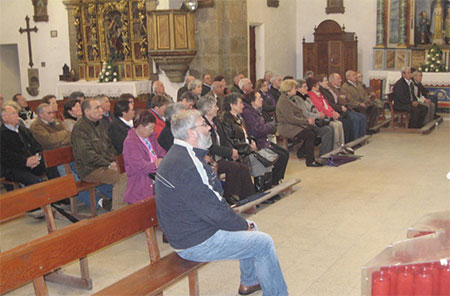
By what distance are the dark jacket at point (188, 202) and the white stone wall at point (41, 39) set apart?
43.0ft

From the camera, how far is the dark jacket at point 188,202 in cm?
332

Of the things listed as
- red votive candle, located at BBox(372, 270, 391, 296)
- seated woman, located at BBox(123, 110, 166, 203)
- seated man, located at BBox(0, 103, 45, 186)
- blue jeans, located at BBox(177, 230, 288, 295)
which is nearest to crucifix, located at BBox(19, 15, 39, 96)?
seated man, located at BBox(0, 103, 45, 186)

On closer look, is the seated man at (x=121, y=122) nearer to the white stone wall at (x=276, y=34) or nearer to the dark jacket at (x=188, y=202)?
the dark jacket at (x=188, y=202)

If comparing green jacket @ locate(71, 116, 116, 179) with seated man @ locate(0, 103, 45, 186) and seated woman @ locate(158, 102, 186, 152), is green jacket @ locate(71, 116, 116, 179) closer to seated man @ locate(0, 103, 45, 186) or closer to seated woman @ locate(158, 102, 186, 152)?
seated man @ locate(0, 103, 45, 186)

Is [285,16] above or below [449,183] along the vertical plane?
above

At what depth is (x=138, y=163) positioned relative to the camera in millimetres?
5020

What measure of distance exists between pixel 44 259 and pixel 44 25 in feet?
46.0

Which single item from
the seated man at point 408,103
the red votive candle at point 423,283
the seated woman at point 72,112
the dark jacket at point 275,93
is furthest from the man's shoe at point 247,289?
the seated man at point 408,103

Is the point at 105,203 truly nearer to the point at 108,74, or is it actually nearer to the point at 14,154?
the point at 14,154

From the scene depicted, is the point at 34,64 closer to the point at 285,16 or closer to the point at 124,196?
the point at 285,16

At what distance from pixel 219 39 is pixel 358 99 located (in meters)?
3.70

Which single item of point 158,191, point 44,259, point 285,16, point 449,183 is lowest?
point 449,183

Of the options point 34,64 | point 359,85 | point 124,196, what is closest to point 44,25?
point 34,64

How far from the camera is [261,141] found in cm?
684
